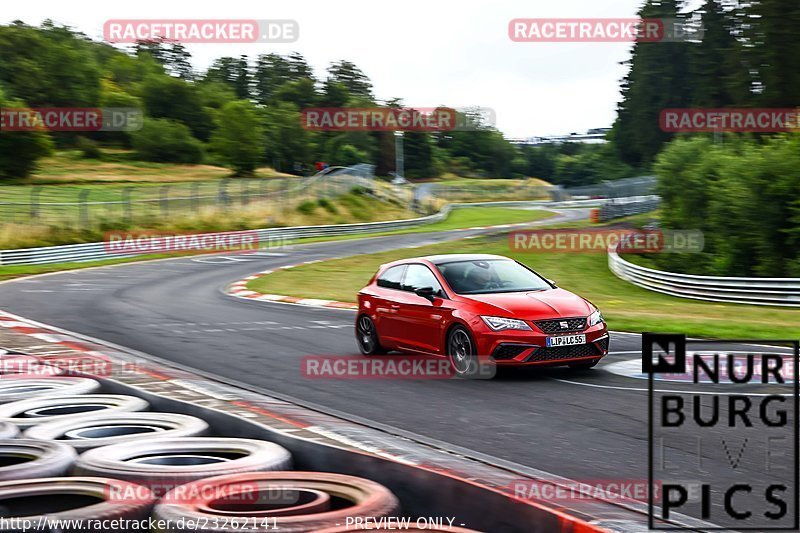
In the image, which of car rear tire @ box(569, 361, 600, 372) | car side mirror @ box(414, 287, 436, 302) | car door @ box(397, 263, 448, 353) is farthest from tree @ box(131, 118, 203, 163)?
car rear tire @ box(569, 361, 600, 372)

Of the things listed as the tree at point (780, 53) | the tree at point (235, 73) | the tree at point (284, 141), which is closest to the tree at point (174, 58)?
the tree at point (235, 73)

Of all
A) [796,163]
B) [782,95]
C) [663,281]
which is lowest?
[663,281]

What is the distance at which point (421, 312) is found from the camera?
1162 centimetres

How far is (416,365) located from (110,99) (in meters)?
87.3

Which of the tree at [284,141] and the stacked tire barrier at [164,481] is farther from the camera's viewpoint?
the tree at [284,141]

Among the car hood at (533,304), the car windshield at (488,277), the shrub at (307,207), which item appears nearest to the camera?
the car hood at (533,304)

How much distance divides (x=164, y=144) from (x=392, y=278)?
83.1 meters

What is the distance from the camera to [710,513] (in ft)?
17.4

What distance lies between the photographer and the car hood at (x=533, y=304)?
10.6 metres

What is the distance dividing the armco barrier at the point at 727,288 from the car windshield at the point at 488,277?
47.5 ft

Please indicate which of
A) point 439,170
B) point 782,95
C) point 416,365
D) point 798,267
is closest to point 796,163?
point 798,267

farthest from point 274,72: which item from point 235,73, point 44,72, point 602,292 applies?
point 602,292

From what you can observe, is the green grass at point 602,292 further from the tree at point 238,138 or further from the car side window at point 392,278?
the tree at point 238,138

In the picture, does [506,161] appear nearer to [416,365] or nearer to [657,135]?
[657,135]
